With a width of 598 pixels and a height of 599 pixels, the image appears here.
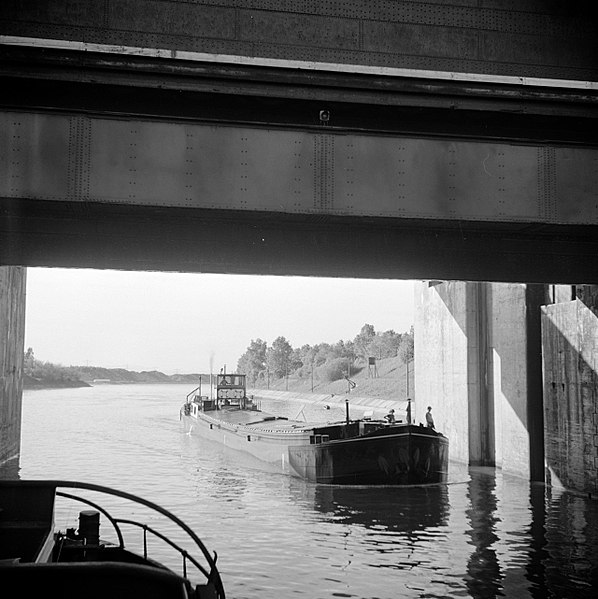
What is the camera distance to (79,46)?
412 inches

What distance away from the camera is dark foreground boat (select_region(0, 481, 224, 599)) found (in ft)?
20.0

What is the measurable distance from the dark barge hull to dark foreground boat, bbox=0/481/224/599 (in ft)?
45.0

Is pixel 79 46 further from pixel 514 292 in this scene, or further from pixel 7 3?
pixel 514 292

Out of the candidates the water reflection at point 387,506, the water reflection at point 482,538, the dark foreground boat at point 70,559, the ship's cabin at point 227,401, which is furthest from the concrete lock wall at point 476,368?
the dark foreground boat at point 70,559

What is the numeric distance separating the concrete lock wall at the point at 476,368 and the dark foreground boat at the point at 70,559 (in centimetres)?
1913

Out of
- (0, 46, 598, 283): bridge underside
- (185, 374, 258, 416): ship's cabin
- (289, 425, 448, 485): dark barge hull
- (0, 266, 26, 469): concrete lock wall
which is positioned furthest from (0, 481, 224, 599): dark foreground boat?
(185, 374, 258, 416): ship's cabin

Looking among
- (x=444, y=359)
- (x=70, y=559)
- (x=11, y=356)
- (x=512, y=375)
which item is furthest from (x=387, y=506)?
(x=11, y=356)

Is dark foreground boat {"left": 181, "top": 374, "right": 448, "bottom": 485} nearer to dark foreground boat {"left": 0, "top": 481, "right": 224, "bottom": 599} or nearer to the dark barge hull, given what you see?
the dark barge hull

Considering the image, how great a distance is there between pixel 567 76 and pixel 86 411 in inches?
3294

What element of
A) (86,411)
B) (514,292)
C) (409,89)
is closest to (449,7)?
(409,89)

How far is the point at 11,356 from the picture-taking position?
3281cm

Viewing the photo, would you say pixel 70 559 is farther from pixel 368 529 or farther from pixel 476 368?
pixel 476 368

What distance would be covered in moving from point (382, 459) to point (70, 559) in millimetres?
19499

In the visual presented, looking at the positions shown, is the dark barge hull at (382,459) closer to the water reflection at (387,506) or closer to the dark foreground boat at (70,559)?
the water reflection at (387,506)
